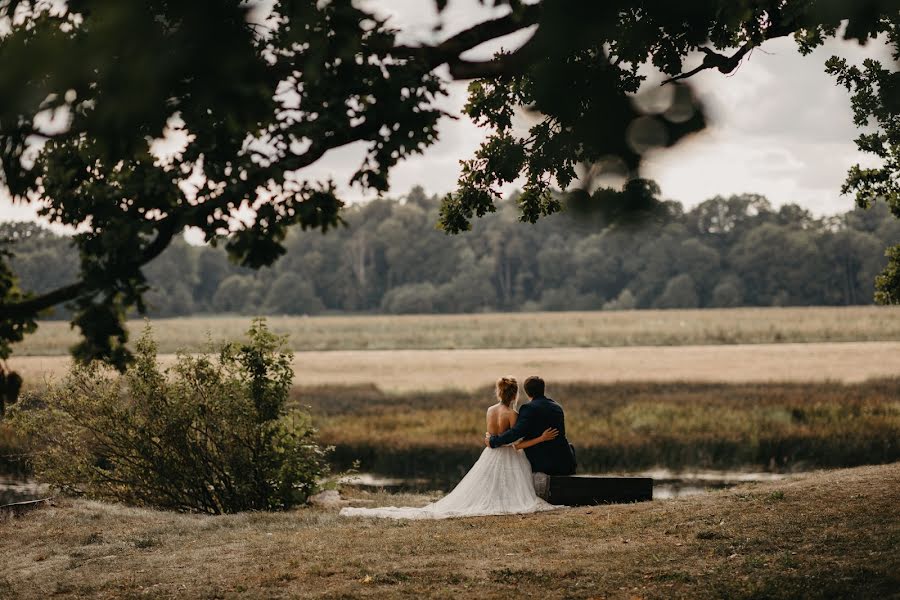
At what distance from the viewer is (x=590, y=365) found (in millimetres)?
57781

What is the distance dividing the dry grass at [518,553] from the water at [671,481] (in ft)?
29.5

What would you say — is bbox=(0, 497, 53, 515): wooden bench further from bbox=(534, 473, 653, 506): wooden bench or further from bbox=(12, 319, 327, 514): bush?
bbox=(534, 473, 653, 506): wooden bench

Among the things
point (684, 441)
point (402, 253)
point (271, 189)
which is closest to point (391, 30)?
point (271, 189)

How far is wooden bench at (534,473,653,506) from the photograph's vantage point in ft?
46.4

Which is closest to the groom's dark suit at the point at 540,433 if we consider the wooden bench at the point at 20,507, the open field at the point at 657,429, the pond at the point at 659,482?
the wooden bench at the point at 20,507

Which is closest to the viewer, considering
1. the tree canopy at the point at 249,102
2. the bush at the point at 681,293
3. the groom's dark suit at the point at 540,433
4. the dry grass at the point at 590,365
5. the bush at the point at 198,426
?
the tree canopy at the point at 249,102

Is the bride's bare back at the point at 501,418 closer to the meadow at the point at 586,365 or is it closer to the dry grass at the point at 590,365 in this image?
the meadow at the point at 586,365

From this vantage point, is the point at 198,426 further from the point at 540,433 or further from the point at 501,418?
the point at 540,433

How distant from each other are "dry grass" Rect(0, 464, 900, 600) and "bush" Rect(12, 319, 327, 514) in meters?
2.12

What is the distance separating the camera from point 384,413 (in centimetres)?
3425

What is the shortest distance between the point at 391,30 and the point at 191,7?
1852 mm

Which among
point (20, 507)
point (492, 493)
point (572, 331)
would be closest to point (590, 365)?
point (572, 331)

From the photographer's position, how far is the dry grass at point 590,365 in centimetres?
4650

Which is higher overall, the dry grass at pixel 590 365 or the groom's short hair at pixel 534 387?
the groom's short hair at pixel 534 387
